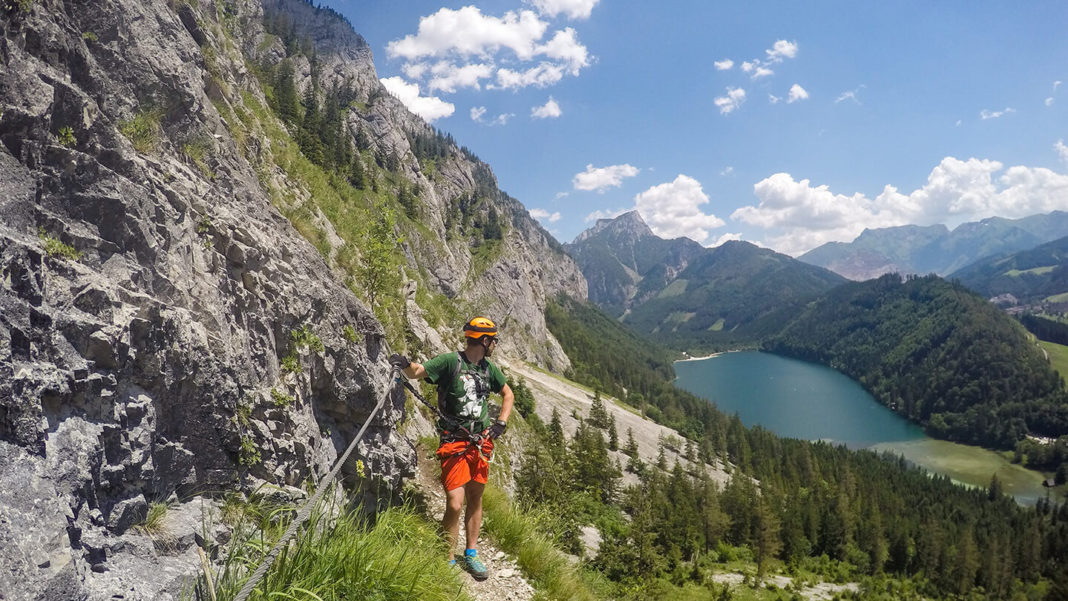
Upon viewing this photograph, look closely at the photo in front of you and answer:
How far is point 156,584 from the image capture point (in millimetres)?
3525

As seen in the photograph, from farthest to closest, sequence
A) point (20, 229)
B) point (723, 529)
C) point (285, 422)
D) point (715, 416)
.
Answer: point (715, 416)
point (723, 529)
point (285, 422)
point (20, 229)

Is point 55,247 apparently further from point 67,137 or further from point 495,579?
point 495,579

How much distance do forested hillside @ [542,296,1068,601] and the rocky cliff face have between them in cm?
3366

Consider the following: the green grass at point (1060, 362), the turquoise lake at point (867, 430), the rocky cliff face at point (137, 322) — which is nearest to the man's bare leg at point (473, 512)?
the rocky cliff face at point (137, 322)

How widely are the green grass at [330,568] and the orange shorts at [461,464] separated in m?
1.18

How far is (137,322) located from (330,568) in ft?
9.31

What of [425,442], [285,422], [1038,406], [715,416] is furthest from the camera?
[1038,406]

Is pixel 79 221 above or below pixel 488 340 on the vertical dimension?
above

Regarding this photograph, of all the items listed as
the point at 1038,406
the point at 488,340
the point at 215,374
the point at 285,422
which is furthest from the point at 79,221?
the point at 1038,406

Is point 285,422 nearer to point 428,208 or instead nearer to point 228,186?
point 228,186

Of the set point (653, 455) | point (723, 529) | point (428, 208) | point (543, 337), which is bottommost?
point (723, 529)

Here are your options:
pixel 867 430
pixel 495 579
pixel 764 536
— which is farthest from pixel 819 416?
pixel 495 579

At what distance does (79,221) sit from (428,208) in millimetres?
94906

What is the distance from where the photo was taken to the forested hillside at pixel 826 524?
51.9 meters
